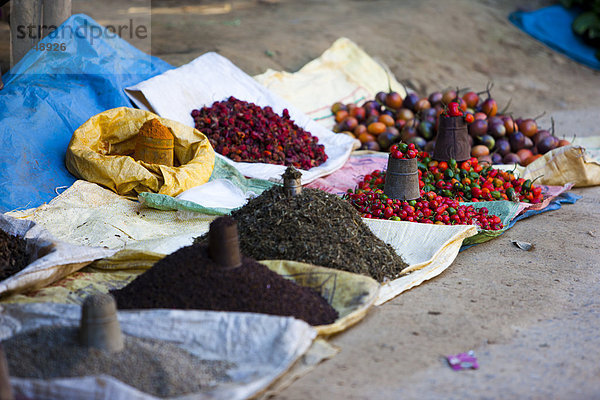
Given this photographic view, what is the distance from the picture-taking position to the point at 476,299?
2.58 m

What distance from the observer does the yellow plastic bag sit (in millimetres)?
3389

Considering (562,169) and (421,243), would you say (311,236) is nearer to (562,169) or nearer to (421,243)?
(421,243)

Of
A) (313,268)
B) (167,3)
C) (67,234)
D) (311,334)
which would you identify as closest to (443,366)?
(311,334)

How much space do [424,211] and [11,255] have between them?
212 centimetres

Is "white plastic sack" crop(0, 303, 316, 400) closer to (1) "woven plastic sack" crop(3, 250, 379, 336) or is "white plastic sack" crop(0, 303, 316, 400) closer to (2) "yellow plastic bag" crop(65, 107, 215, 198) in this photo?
(1) "woven plastic sack" crop(3, 250, 379, 336)

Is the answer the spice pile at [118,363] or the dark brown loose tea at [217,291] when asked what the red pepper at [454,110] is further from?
the spice pile at [118,363]

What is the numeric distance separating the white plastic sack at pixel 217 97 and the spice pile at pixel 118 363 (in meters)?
2.03

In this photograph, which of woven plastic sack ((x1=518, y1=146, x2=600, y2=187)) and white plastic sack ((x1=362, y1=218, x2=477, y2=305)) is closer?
white plastic sack ((x1=362, y1=218, x2=477, y2=305))

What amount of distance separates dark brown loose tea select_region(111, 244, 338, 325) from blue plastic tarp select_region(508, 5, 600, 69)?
762 centimetres

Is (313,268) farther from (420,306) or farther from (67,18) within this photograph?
(67,18)

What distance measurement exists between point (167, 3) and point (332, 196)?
696 centimetres

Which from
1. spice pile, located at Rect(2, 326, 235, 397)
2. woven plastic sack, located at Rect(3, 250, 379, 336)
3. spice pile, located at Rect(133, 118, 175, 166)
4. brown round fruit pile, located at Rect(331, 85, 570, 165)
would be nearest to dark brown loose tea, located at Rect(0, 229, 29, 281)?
woven plastic sack, located at Rect(3, 250, 379, 336)

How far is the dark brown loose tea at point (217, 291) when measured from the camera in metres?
2.13

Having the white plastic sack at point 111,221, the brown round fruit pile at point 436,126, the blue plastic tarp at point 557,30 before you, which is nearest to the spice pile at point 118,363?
the white plastic sack at point 111,221
